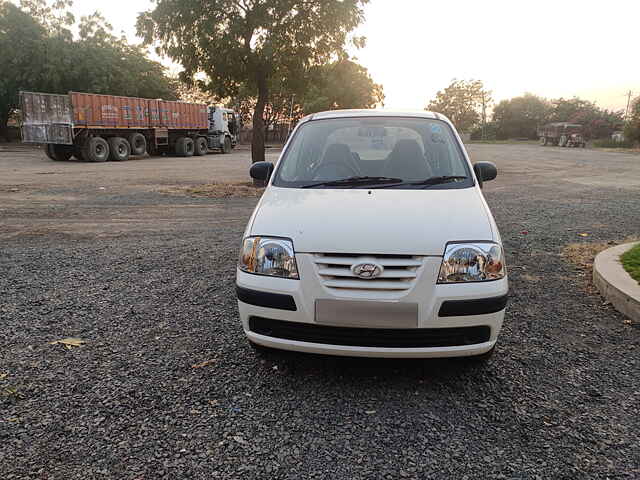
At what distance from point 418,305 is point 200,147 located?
27.3m

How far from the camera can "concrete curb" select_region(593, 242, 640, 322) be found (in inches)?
159

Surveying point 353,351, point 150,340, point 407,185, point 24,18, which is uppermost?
point 24,18

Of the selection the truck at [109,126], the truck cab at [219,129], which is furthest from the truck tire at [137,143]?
the truck cab at [219,129]

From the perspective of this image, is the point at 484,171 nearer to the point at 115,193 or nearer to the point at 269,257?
the point at 269,257

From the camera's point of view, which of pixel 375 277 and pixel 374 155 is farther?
pixel 374 155

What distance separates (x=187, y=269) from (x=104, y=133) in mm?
19356

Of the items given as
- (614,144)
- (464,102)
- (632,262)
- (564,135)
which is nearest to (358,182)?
(632,262)

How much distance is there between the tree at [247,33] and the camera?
1184 centimetres

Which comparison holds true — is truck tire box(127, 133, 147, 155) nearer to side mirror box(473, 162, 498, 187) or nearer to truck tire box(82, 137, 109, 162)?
truck tire box(82, 137, 109, 162)

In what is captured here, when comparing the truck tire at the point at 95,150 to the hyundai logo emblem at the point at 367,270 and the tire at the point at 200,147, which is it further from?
the hyundai logo emblem at the point at 367,270

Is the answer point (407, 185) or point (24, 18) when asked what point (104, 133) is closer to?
point (24, 18)

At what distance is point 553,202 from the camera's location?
34.8 ft

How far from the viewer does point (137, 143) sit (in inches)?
947

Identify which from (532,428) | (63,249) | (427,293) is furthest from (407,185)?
(63,249)
